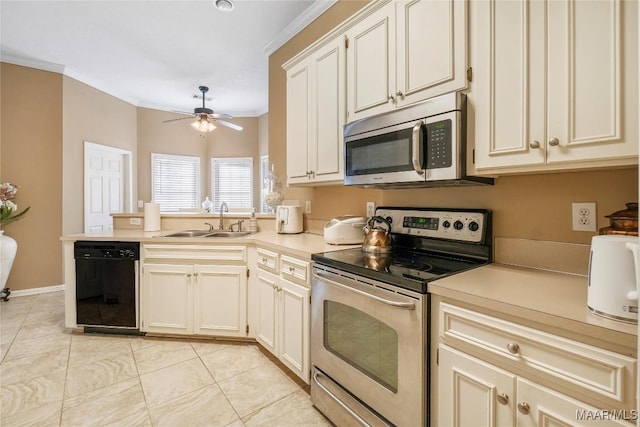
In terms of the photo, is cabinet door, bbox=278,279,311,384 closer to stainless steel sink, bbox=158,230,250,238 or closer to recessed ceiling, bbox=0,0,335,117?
stainless steel sink, bbox=158,230,250,238

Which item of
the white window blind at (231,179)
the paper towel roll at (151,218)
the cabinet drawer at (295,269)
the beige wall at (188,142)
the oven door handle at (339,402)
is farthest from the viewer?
the white window blind at (231,179)

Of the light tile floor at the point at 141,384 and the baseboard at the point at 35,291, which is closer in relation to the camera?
the light tile floor at the point at 141,384

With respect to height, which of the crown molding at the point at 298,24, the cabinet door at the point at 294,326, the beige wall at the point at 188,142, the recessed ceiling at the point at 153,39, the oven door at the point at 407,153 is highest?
the recessed ceiling at the point at 153,39

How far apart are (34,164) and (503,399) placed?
208 inches

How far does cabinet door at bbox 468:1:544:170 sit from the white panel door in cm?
468

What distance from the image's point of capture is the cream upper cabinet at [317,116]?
6.73 feet

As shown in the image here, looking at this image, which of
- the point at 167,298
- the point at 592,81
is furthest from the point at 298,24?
the point at 167,298

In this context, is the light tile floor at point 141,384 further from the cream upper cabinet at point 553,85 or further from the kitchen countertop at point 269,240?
the cream upper cabinet at point 553,85

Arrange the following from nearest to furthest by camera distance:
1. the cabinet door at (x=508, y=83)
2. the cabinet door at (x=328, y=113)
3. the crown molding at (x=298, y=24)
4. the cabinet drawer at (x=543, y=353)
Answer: the cabinet drawer at (x=543, y=353) → the cabinet door at (x=508, y=83) → the cabinet door at (x=328, y=113) → the crown molding at (x=298, y=24)

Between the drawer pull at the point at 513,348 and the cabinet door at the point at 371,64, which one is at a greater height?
the cabinet door at the point at 371,64

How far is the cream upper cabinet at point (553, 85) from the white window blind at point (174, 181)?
569 cm

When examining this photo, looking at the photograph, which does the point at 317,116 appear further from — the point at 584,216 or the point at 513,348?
the point at 513,348

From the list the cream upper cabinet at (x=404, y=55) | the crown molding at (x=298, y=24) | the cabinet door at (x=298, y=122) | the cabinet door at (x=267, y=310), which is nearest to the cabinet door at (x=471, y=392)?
the cream upper cabinet at (x=404, y=55)

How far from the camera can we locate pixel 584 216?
4.20ft
